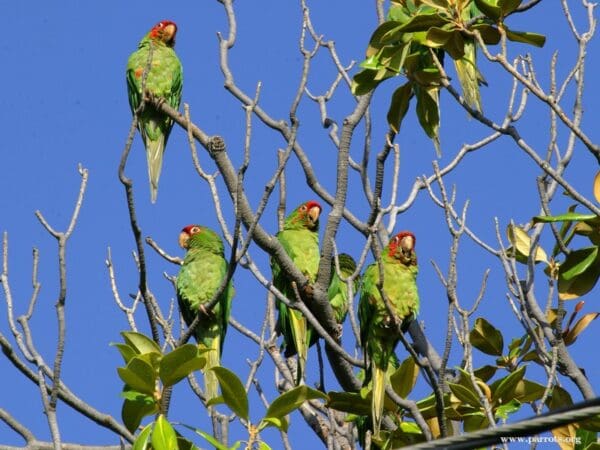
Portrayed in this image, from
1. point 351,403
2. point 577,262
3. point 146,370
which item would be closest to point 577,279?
point 577,262

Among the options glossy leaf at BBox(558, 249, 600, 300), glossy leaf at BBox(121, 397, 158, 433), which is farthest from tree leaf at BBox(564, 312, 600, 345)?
glossy leaf at BBox(121, 397, 158, 433)

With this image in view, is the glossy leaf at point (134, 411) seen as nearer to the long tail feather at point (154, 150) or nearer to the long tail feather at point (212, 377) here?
the long tail feather at point (212, 377)

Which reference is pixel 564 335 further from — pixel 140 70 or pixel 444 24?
pixel 140 70

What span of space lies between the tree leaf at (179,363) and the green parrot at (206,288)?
1.25 meters

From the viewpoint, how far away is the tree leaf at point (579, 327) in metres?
4.78

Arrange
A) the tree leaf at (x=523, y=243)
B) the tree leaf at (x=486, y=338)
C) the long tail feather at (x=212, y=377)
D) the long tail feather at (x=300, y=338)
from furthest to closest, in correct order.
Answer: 1. the long tail feather at (x=300, y=338)
2. the long tail feather at (x=212, y=377)
3. the tree leaf at (x=486, y=338)
4. the tree leaf at (x=523, y=243)

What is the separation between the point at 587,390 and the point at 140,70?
177 inches

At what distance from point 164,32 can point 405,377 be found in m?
4.40

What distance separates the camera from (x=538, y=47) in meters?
4.62

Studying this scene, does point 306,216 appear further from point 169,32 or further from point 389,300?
point 169,32

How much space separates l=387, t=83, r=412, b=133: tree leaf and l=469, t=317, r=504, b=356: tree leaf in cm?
104

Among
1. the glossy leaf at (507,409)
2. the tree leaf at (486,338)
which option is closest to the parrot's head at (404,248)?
the tree leaf at (486,338)

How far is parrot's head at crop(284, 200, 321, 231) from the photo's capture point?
21.5 ft

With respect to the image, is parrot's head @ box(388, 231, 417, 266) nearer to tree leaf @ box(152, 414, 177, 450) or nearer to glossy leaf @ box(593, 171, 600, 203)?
glossy leaf @ box(593, 171, 600, 203)
